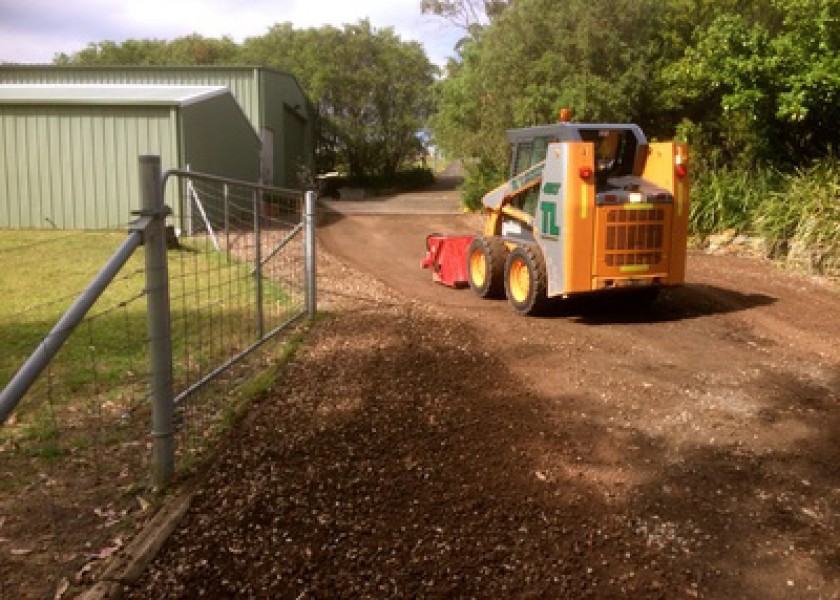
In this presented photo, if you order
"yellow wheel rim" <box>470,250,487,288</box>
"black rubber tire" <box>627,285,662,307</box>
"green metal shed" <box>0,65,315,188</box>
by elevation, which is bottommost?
"black rubber tire" <box>627,285,662,307</box>

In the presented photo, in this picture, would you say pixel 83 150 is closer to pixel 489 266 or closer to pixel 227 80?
pixel 227 80

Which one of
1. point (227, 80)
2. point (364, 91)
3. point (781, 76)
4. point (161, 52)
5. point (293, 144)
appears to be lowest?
point (293, 144)

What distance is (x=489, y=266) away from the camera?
33.4 feet

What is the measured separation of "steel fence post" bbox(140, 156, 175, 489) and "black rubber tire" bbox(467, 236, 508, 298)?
6.23 m

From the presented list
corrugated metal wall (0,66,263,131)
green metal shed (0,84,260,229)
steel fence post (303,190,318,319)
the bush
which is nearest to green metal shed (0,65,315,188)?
corrugated metal wall (0,66,263,131)

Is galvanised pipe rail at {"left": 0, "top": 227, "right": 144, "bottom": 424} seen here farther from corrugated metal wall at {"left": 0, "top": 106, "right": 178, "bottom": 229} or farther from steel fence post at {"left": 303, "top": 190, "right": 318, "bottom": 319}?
corrugated metal wall at {"left": 0, "top": 106, "right": 178, "bottom": 229}

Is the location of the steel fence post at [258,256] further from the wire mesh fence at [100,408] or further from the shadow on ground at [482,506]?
the shadow on ground at [482,506]

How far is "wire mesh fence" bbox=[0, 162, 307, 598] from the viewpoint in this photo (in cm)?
378

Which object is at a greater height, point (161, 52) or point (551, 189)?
point (161, 52)

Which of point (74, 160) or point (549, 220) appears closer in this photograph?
point (549, 220)

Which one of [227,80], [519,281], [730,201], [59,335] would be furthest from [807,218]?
[227,80]

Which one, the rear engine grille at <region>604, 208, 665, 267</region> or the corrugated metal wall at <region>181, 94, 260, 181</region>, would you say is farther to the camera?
→ the corrugated metal wall at <region>181, 94, 260, 181</region>

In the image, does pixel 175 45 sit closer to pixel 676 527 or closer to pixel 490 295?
pixel 490 295

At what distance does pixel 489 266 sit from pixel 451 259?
142 cm
